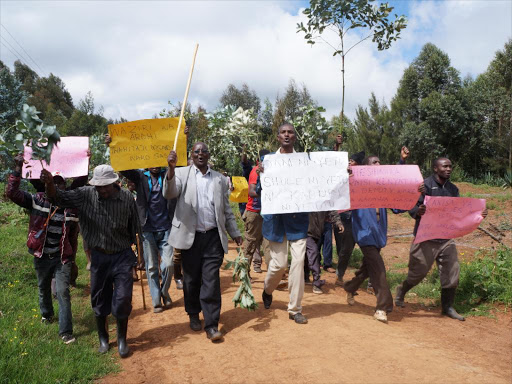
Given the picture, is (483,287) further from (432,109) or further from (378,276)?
(432,109)

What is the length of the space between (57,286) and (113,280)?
Answer: 31.4 inches

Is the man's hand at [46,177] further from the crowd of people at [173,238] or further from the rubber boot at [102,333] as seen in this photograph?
the rubber boot at [102,333]

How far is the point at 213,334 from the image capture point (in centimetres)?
458

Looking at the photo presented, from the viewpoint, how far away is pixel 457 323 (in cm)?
561

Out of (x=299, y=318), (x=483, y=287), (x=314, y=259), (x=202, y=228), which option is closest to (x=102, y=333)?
(x=202, y=228)

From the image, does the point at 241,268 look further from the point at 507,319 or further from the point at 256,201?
the point at 507,319

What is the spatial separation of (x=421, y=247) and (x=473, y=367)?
1873mm

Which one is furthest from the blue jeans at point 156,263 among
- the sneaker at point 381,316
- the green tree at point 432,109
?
the green tree at point 432,109

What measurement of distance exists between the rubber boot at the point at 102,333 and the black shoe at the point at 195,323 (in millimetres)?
969

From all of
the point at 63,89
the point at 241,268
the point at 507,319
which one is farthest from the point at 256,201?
the point at 63,89

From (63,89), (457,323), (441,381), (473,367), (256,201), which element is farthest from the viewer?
(63,89)

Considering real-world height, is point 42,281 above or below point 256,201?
below

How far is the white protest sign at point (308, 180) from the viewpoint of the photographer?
5066mm

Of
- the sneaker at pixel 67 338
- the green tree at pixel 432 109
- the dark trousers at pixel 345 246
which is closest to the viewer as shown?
the sneaker at pixel 67 338
